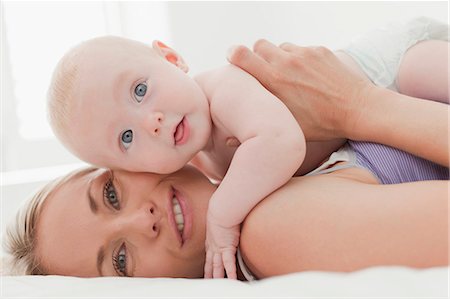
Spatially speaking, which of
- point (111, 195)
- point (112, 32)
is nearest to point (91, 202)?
point (111, 195)

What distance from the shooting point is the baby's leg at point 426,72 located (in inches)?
52.4

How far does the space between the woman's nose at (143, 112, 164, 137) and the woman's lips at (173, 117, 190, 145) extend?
0.13 feet

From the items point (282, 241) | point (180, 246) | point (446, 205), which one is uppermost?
point (446, 205)

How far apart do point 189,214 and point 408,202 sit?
0.46m

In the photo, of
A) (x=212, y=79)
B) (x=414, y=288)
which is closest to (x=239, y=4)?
(x=212, y=79)

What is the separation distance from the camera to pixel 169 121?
1.20 metres

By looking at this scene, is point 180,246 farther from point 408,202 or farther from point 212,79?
point 408,202

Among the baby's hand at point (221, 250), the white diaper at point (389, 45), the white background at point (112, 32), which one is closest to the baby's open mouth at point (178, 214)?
the baby's hand at point (221, 250)

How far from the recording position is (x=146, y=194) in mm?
1247

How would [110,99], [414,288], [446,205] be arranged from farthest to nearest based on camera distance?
1. [110,99]
2. [446,205]
3. [414,288]

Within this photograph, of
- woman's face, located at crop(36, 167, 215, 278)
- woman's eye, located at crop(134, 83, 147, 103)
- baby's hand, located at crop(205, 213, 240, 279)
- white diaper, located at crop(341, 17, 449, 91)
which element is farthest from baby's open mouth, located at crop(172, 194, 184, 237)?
white diaper, located at crop(341, 17, 449, 91)

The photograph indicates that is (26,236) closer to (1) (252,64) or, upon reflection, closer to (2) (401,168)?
(1) (252,64)

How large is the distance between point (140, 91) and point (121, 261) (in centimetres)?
34

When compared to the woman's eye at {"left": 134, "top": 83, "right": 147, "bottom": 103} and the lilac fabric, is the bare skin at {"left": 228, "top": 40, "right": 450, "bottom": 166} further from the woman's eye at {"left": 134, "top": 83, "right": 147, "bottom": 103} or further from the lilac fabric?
the woman's eye at {"left": 134, "top": 83, "right": 147, "bottom": 103}
